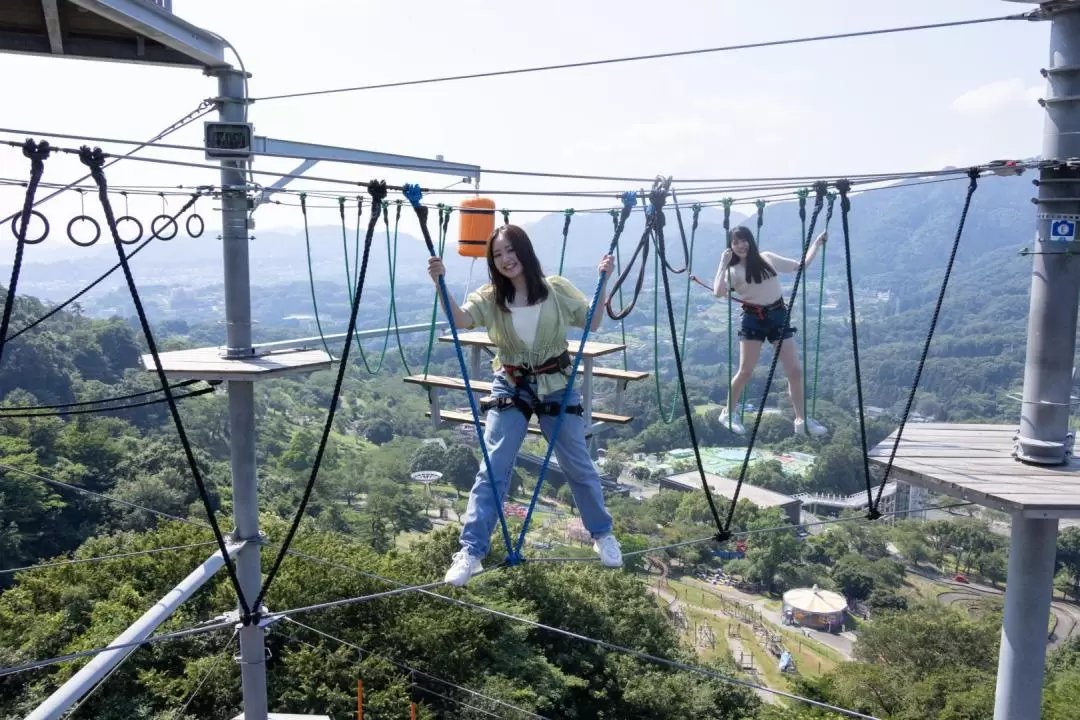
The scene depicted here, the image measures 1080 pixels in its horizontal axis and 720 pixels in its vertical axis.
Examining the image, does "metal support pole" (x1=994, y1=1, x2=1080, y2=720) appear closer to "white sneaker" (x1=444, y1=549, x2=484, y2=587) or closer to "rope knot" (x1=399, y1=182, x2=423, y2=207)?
"white sneaker" (x1=444, y1=549, x2=484, y2=587)

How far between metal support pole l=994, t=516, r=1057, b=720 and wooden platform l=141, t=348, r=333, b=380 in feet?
9.96

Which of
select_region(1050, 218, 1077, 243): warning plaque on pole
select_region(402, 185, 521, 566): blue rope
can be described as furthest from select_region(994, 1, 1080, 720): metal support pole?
select_region(402, 185, 521, 566): blue rope

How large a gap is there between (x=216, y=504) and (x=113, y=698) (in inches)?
497

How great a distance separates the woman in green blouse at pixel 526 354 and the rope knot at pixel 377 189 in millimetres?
405

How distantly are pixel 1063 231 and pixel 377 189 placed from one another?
2305 mm

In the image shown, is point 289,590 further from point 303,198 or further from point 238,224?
point 238,224

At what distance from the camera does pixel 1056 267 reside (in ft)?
9.84

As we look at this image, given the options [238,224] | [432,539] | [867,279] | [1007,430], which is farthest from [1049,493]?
[867,279]

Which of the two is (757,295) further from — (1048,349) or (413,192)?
(413,192)

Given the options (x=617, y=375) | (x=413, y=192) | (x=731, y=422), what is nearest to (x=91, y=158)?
(x=413, y=192)

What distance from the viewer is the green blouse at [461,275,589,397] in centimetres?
324

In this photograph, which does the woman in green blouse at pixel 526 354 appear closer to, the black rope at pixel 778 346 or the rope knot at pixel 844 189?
the black rope at pixel 778 346

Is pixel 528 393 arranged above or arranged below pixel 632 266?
below

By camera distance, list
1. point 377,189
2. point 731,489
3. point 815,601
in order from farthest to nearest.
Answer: point 731,489, point 815,601, point 377,189
